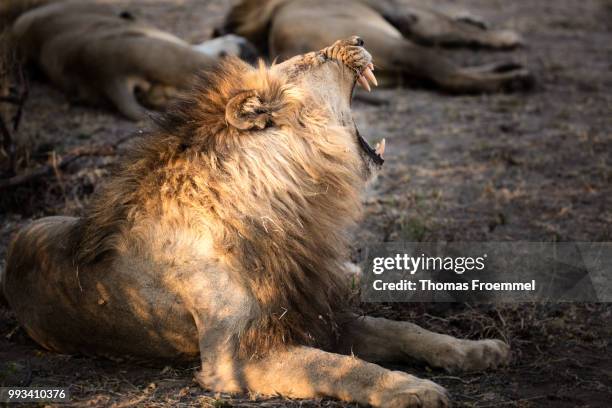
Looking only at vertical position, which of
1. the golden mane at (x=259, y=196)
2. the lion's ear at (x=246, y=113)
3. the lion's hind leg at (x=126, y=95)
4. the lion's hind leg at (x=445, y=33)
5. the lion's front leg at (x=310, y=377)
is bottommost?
the lion's hind leg at (x=126, y=95)

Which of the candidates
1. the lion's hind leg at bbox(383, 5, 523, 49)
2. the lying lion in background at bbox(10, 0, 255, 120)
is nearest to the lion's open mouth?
the lying lion in background at bbox(10, 0, 255, 120)

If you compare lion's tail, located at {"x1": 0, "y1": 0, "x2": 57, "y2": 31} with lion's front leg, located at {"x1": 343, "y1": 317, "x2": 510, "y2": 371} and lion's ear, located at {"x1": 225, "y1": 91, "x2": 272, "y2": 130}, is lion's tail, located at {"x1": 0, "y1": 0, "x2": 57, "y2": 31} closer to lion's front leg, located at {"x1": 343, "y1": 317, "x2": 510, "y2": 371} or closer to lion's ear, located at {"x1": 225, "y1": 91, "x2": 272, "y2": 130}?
lion's ear, located at {"x1": 225, "y1": 91, "x2": 272, "y2": 130}

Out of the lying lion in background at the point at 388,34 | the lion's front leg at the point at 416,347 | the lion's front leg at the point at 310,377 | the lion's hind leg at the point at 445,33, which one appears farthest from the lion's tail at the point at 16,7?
the lion's front leg at the point at 310,377

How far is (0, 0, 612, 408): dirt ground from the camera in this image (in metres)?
3.04

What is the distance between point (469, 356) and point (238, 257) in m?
→ 0.87

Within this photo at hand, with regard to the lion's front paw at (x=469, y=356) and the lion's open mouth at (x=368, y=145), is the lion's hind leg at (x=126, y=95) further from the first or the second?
the lion's front paw at (x=469, y=356)

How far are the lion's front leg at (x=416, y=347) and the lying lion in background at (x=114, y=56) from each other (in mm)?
3521

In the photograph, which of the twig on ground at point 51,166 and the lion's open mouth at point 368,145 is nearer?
the lion's open mouth at point 368,145

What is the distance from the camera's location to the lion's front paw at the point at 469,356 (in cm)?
310

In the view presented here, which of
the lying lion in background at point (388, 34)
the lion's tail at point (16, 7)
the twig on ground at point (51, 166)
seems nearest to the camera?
the twig on ground at point (51, 166)

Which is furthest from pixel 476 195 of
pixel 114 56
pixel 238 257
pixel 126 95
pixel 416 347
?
pixel 114 56

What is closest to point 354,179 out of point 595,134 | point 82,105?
point 595,134

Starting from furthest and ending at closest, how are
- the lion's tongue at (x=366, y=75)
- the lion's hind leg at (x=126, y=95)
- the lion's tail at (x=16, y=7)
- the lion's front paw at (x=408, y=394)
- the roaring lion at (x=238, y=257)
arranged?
the lion's tail at (x=16, y=7) < the lion's hind leg at (x=126, y=95) < the lion's tongue at (x=366, y=75) < the roaring lion at (x=238, y=257) < the lion's front paw at (x=408, y=394)

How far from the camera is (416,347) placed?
10.4 feet
